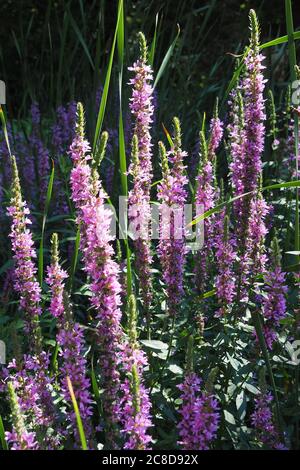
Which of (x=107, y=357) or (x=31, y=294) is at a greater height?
(x=31, y=294)

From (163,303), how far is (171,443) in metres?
0.90

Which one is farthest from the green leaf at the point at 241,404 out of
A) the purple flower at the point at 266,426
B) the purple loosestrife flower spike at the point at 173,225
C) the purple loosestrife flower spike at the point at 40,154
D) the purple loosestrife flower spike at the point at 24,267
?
the purple loosestrife flower spike at the point at 40,154

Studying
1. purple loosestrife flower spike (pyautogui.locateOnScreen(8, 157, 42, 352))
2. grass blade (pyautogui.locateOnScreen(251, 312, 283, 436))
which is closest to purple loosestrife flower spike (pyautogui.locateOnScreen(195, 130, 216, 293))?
grass blade (pyautogui.locateOnScreen(251, 312, 283, 436))

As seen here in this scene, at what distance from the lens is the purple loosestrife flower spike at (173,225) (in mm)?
3316

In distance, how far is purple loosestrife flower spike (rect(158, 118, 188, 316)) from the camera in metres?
3.32

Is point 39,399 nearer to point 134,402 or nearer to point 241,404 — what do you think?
point 134,402

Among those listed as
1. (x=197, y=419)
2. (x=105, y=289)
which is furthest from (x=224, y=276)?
(x=197, y=419)

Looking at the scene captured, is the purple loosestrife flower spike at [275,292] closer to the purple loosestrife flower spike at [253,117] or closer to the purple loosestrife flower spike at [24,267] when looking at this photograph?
the purple loosestrife flower spike at [253,117]

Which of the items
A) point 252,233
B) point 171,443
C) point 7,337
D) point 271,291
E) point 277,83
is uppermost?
point 277,83

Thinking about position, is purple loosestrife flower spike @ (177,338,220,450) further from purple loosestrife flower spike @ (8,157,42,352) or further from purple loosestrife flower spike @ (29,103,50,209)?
purple loosestrife flower spike @ (29,103,50,209)

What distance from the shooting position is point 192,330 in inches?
144

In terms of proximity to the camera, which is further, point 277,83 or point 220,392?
point 277,83

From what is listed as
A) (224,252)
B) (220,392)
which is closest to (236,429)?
(220,392)
